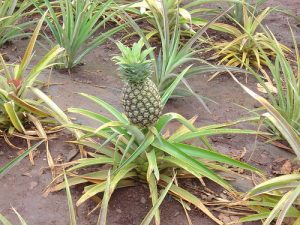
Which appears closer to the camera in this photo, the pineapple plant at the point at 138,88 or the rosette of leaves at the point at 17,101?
the pineapple plant at the point at 138,88

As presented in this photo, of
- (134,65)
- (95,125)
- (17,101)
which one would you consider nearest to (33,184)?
(17,101)

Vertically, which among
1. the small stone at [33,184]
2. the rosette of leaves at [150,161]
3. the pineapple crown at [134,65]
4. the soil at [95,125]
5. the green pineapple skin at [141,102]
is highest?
the pineapple crown at [134,65]

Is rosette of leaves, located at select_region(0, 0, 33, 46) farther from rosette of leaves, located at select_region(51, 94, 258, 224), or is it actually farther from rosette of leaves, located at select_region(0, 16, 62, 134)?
rosette of leaves, located at select_region(51, 94, 258, 224)

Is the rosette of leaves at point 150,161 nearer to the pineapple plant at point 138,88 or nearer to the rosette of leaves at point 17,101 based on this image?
the pineapple plant at point 138,88

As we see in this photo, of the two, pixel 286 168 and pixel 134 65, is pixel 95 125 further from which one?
pixel 286 168

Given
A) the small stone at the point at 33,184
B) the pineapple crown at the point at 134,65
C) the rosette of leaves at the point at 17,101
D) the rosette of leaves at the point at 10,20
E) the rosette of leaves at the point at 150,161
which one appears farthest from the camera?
the rosette of leaves at the point at 10,20

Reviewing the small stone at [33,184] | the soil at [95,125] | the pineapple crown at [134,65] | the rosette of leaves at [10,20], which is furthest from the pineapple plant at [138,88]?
the rosette of leaves at [10,20]

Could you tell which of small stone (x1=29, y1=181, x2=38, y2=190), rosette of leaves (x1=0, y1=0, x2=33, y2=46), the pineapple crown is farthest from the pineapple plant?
rosette of leaves (x1=0, y1=0, x2=33, y2=46)
